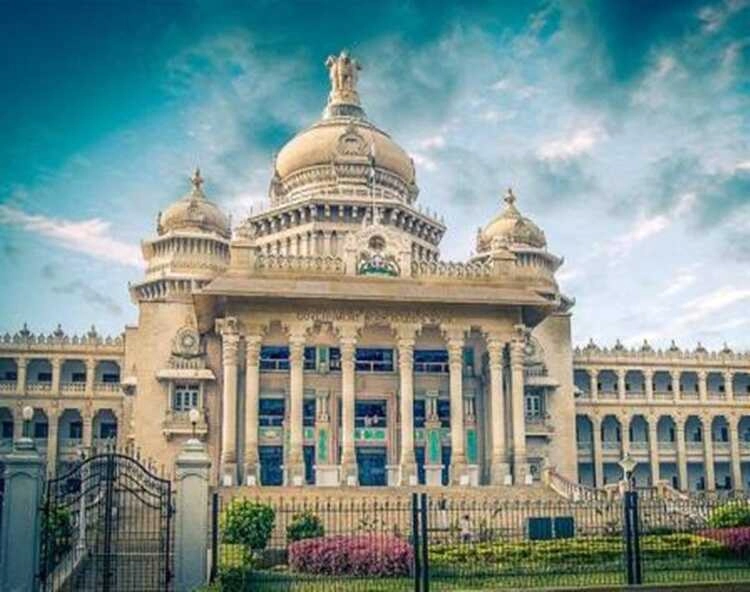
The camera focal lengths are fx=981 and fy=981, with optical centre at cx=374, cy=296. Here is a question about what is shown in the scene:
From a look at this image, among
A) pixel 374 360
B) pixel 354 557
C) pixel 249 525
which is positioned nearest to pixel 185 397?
pixel 374 360

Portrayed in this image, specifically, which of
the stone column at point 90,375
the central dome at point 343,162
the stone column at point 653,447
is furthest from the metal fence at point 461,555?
the stone column at point 653,447

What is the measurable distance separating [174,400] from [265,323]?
7.21m

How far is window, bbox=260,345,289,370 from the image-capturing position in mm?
41438

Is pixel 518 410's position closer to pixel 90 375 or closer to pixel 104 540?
pixel 104 540

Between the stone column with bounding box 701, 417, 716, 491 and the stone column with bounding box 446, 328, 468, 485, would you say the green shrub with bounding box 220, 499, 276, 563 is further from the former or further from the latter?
the stone column with bounding box 701, 417, 716, 491

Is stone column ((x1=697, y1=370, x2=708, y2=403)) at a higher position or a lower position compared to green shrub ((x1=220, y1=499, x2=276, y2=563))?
higher

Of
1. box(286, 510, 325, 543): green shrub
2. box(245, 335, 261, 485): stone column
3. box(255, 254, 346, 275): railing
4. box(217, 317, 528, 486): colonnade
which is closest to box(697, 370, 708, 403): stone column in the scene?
box(217, 317, 528, 486): colonnade

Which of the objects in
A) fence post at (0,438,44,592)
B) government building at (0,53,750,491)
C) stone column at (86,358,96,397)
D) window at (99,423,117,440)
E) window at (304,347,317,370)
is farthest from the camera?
window at (99,423,117,440)

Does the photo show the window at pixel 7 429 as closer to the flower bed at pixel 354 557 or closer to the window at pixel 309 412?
the window at pixel 309 412

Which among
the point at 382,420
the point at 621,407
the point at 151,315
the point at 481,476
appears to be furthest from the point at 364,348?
the point at 621,407

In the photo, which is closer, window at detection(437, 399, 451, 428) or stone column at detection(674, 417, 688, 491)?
window at detection(437, 399, 451, 428)

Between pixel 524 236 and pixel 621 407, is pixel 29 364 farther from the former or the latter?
pixel 621 407

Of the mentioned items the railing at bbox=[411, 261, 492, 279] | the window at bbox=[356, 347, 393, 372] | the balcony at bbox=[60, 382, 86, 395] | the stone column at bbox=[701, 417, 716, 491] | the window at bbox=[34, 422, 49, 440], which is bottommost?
the stone column at bbox=[701, 417, 716, 491]

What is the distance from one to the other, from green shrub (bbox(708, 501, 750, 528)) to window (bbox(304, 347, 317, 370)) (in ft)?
65.2
